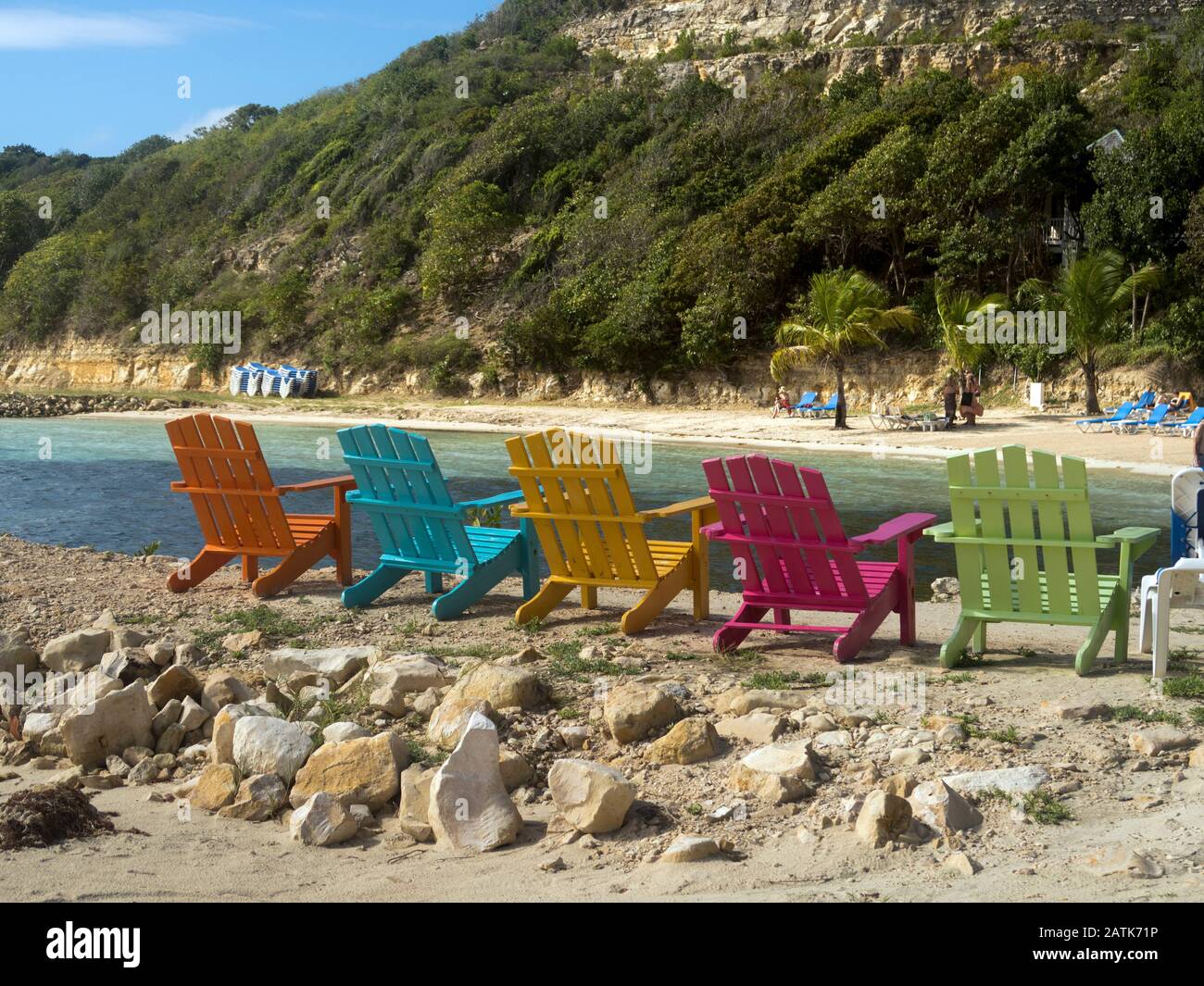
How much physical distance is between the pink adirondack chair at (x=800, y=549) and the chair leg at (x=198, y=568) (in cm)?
406

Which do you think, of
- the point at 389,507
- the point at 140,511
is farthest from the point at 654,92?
the point at 389,507

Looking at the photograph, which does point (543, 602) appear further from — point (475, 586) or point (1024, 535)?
point (1024, 535)

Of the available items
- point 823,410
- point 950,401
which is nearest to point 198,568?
point 950,401

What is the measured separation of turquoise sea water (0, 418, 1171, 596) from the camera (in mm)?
13492

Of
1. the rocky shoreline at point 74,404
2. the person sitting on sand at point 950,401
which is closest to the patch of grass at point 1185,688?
the person sitting on sand at point 950,401

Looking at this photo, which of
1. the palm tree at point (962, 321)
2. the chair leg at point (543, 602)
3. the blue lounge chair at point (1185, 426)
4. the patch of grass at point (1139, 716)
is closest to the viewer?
the patch of grass at point (1139, 716)

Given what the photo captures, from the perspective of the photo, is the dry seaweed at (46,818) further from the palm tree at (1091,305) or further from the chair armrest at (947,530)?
the palm tree at (1091,305)

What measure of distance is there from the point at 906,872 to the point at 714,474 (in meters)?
3.18

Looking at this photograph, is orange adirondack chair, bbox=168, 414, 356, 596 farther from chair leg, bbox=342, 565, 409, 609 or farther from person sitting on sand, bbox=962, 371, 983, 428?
person sitting on sand, bbox=962, 371, 983, 428

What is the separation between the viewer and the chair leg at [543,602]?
781cm

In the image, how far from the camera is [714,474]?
6.71 m

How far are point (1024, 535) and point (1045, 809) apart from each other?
6.84 ft

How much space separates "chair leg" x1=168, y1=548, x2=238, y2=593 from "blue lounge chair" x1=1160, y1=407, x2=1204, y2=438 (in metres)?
17.9

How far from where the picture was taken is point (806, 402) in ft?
95.7
